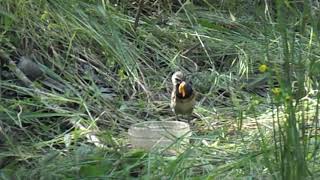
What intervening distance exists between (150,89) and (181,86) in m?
0.31

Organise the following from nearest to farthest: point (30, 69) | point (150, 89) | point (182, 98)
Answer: point (182, 98), point (30, 69), point (150, 89)

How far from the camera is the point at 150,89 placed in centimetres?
374

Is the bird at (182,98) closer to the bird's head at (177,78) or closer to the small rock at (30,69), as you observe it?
the bird's head at (177,78)

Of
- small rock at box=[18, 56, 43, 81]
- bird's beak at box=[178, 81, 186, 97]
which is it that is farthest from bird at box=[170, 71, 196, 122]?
small rock at box=[18, 56, 43, 81]

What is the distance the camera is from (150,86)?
3.77 meters

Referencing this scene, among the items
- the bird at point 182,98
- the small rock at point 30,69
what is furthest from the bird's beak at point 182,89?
the small rock at point 30,69

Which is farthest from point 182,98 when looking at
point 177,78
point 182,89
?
point 177,78

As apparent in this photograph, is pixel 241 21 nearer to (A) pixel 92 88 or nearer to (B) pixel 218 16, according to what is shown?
(B) pixel 218 16

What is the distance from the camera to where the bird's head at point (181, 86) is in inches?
135

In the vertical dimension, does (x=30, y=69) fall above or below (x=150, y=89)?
above

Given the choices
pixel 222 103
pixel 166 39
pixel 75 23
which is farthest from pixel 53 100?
pixel 166 39

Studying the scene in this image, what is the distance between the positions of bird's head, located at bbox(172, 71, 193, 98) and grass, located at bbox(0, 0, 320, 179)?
13 centimetres

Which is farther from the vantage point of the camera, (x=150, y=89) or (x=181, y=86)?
(x=150, y=89)

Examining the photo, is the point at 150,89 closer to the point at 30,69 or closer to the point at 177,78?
the point at 177,78
